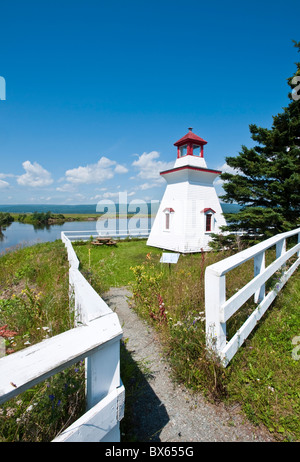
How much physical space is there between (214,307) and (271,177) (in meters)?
8.35

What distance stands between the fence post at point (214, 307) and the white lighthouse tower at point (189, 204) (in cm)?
954

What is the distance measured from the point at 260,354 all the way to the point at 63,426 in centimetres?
224

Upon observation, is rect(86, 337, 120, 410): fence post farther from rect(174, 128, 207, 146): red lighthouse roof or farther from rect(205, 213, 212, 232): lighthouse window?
rect(174, 128, 207, 146): red lighthouse roof

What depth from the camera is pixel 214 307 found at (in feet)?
7.22

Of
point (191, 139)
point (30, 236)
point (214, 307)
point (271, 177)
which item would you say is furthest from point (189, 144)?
point (30, 236)

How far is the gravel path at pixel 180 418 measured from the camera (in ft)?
6.04

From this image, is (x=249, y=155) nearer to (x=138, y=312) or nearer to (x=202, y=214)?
(x=202, y=214)

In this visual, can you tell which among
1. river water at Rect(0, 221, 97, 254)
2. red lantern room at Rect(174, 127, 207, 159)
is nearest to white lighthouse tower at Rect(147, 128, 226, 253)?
red lantern room at Rect(174, 127, 207, 159)

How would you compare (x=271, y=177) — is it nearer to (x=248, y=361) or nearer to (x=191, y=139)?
(x=191, y=139)

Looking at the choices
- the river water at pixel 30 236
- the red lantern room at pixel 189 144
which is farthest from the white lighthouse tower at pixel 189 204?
the river water at pixel 30 236

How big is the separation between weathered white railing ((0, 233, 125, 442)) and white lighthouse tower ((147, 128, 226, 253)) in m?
10.6

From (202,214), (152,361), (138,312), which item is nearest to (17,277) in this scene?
(138,312)

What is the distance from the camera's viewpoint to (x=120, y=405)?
1.33 m

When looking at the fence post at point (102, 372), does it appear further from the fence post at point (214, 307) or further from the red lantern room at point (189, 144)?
the red lantern room at point (189, 144)
